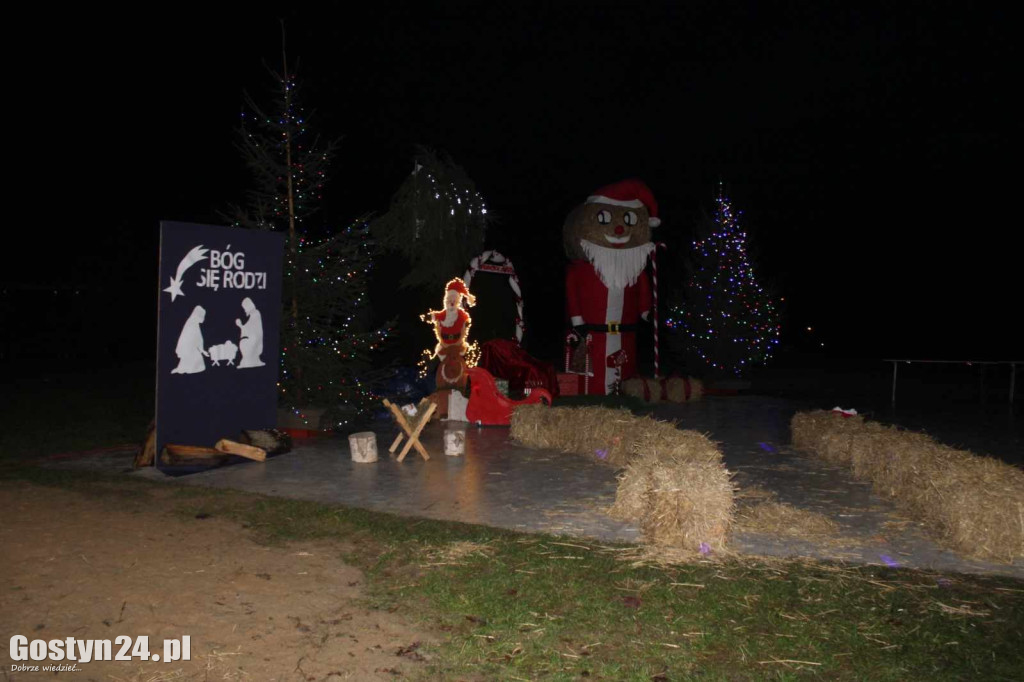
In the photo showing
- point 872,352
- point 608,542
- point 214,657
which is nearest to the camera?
point 214,657

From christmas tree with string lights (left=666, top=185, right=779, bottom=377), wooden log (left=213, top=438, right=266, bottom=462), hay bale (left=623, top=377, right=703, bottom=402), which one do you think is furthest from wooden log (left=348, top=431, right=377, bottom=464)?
christmas tree with string lights (left=666, top=185, right=779, bottom=377)

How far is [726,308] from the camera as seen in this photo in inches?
634

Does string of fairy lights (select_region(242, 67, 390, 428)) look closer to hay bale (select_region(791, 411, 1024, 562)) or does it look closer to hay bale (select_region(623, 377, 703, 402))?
hay bale (select_region(623, 377, 703, 402))

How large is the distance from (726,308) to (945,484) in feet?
33.7

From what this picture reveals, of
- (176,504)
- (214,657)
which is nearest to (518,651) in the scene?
Result: (214,657)

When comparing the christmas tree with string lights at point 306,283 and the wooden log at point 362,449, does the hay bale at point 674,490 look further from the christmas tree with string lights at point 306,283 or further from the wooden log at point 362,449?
the christmas tree with string lights at point 306,283

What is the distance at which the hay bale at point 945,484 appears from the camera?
18.2 ft

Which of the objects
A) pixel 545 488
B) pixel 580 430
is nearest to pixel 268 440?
pixel 545 488

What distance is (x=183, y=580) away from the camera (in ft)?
16.2

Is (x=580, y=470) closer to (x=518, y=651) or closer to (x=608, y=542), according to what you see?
(x=608, y=542)

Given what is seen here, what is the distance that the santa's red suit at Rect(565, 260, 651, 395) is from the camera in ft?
45.2

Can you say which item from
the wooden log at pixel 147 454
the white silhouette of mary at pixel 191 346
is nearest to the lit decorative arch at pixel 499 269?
the white silhouette of mary at pixel 191 346

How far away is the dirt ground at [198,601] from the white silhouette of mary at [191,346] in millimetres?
2325

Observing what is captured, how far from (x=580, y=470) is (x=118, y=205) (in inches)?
1032
